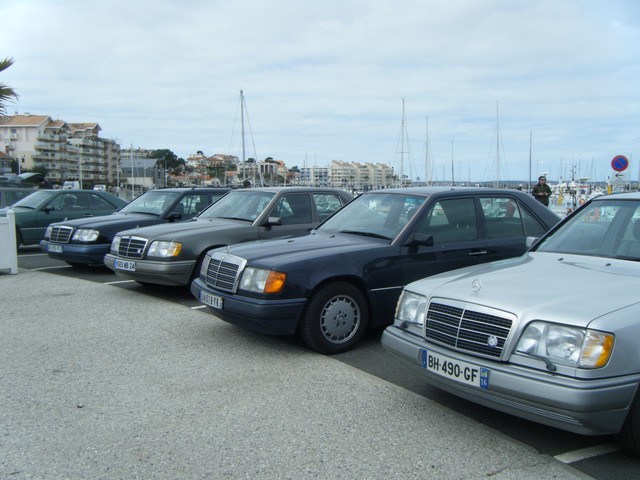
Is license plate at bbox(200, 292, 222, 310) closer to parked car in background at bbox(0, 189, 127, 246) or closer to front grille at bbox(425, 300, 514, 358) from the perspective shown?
front grille at bbox(425, 300, 514, 358)

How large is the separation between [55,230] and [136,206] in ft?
5.05

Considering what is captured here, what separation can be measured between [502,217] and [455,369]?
137 inches

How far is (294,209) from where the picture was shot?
334 inches

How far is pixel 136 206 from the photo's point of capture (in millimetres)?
11148

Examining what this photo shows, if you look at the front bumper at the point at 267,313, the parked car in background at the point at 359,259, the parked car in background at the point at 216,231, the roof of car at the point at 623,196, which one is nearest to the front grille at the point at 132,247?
the parked car in background at the point at 216,231

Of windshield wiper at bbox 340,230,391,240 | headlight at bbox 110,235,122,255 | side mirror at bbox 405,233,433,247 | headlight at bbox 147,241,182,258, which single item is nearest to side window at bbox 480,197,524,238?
side mirror at bbox 405,233,433,247

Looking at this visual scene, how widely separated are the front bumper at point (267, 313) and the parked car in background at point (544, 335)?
1173 mm

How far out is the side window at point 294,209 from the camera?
8367mm

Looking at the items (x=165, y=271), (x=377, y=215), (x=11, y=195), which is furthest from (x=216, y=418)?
(x=11, y=195)

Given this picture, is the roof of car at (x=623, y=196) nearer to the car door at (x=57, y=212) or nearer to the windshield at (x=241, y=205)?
the windshield at (x=241, y=205)

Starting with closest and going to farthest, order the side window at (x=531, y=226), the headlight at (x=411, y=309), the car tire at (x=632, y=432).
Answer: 1. the car tire at (x=632, y=432)
2. the headlight at (x=411, y=309)
3. the side window at (x=531, y=226)

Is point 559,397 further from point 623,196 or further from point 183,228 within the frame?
point 183,228

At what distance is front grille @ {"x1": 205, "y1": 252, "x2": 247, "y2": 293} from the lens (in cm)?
547

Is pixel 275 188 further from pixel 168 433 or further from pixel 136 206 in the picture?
pixel 168 433
